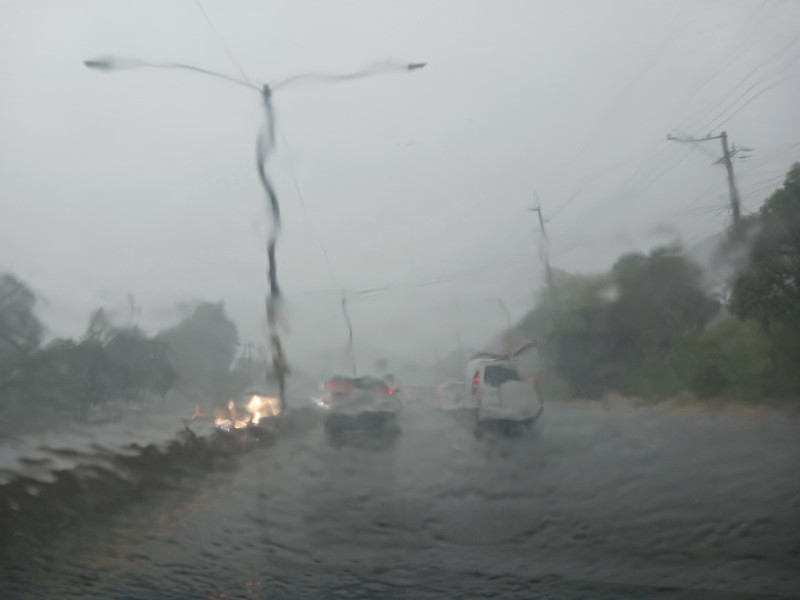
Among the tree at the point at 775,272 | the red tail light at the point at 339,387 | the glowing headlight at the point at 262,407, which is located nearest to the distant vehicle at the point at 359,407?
the red tail light at the point at 339,387

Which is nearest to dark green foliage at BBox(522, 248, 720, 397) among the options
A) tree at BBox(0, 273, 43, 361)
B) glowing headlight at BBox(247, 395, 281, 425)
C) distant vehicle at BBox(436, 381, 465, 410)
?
distant vehicle at BBox(436, 381, 465, 410)

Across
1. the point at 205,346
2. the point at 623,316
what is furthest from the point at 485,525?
the point at 205,346

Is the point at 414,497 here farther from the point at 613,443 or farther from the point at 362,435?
the point at 362,435

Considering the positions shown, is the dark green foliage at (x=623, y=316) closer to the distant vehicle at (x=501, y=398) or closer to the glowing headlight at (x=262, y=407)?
the distant vehicle at (x=501, y=398)

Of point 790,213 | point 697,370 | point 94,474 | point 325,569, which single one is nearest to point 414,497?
point 325,569

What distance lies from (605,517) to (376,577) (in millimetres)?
2555

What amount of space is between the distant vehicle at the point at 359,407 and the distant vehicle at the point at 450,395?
2.22 ft

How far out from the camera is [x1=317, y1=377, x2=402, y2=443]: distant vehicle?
13.3 meters

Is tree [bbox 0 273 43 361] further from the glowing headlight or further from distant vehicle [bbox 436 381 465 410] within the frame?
distant vehicle [bbox 436 381 465 410]

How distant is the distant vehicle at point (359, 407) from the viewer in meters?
13.3

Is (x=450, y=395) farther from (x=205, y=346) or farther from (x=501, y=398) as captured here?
(x=205, y=346)

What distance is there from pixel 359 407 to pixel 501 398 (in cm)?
215

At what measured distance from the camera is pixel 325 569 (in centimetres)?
721

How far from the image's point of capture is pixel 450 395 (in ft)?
45.1
